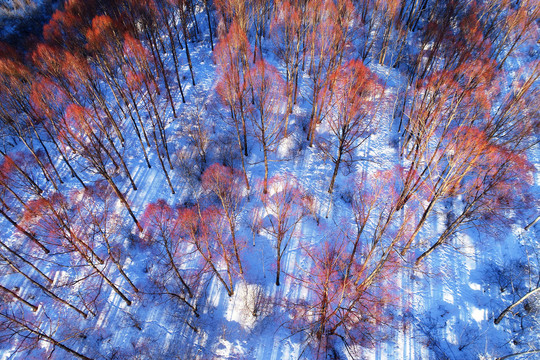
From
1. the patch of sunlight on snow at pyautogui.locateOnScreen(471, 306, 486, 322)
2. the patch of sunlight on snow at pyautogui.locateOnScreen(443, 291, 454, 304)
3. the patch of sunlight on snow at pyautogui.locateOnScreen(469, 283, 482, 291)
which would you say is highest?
the patch of sunlight on snow at pyautogui.locateOnScreen(469, 283, 482, 291)

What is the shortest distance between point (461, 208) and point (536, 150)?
920 cm

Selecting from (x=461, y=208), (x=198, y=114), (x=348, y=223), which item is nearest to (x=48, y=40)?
(x=198, y=114)

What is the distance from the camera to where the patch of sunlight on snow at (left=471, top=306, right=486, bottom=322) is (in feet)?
59.7

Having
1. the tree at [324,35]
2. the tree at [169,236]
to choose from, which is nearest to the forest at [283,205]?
the tree at [169,236]

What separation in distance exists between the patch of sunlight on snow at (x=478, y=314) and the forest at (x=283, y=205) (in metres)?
0.07

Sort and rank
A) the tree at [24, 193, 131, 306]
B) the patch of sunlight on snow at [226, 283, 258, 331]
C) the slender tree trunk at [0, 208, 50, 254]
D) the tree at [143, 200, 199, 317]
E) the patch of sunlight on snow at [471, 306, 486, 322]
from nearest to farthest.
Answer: the patch of sunlight on snow at [471, 306, 486, 322], the patch of sunlight on snow at [226, 283, 258, 331], the tree at [143, 200, 199, 317], the slender tree trunk at [0, 208, 50, 254], the tree at [24, 193, 131, 306]

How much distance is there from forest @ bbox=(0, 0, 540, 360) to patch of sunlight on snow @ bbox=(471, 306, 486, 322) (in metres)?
0.07

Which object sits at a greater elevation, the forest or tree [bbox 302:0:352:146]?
tree [bbox 302:0:352:146]

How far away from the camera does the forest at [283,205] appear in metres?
18.5

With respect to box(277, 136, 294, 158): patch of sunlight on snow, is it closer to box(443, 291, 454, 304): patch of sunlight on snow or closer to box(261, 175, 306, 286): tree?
box(261, 175, 306, 286): tree

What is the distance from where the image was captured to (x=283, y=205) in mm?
22234

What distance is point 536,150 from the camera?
24062 millimetres

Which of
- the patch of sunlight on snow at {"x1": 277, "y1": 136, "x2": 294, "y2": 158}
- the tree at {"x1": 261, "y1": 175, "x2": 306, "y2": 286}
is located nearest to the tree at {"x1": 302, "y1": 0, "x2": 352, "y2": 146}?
the patch of sunlight on snow at {"x1": 277, "y1": 136, "x2": 294, "y2": 158}

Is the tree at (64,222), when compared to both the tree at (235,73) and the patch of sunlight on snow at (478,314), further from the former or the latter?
the patch of sunlight on snow at (478,314)
